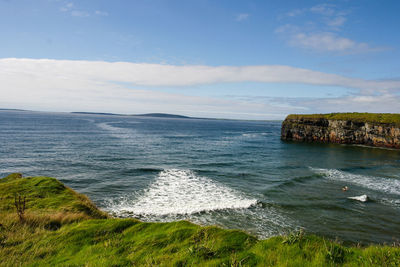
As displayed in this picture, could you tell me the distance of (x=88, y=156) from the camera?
39938 mm

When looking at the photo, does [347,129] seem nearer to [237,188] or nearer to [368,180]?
[368,180]

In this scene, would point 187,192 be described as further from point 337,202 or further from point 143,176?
point 337,202

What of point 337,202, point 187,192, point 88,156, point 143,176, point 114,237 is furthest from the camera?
point 88,156

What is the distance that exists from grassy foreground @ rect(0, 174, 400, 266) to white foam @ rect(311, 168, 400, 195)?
26.2 meters

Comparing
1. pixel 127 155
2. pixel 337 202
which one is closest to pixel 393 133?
pixel 337 202

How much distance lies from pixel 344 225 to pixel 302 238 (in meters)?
13.4

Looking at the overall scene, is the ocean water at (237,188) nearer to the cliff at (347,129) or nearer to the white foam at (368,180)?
the white foam at (368,180)

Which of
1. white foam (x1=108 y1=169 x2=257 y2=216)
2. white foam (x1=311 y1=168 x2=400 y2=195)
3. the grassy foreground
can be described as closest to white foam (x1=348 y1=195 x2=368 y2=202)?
white foam (x1=311 y1=168 x2=400 y2=195)

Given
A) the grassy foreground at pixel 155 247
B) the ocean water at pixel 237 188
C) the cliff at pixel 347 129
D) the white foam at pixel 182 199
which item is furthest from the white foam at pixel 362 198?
the cliff at pixel 347 129

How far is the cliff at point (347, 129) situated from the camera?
2598 inches

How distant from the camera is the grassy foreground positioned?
6.22m

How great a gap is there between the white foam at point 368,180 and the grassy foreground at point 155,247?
26.2 meters

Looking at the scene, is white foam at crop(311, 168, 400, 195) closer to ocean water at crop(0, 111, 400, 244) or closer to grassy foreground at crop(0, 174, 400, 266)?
ocean water at crop(0, 111, 400, 244)

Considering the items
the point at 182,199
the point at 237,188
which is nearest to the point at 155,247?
the point at 182,199
